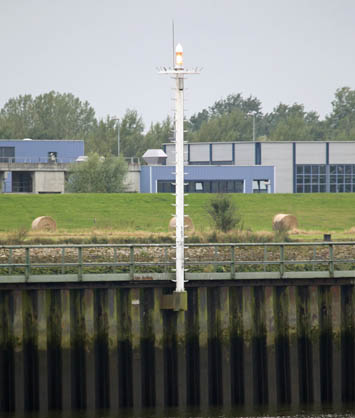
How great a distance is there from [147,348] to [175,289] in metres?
1.84

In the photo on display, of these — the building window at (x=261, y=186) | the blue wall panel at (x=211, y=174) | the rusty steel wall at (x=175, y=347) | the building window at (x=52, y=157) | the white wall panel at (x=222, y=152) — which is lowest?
the rusty steel wall at (x=175, y=347)

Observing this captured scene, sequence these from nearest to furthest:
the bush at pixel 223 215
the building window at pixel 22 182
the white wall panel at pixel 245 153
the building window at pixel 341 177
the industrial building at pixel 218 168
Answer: the bush at pixel 223 215 < the industrial building at pixel 218 168 < the building window at pixel 22 182 < the building window at pixel 341 177 < the white wall panel at pixel 245 153

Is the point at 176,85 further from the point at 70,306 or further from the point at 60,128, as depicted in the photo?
the point at 60,128

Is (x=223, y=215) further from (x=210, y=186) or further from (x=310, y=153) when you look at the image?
(x=310, y=153)

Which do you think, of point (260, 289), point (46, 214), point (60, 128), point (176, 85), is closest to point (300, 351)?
point (260, 289)

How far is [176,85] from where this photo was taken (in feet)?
90.3

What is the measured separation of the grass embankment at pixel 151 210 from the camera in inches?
2813

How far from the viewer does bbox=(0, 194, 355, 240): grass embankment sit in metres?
71.4

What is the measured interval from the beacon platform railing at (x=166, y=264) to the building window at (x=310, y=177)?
2828 inches

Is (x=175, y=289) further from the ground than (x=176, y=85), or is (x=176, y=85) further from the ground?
(x=176, y=85)

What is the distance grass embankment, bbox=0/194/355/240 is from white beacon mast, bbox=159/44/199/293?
38.6 metres

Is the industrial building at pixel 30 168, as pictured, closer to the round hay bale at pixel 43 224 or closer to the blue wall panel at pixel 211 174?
the blue wall panel at pixel 211 174

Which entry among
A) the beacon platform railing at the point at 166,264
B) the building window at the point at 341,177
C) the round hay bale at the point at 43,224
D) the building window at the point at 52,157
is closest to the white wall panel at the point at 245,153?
the building window at the point at 341,177

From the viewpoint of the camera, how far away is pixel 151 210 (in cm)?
7844
